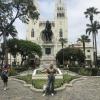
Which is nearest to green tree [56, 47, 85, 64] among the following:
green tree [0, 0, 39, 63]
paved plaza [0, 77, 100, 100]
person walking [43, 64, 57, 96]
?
green tree [0, 0, 39, 63]

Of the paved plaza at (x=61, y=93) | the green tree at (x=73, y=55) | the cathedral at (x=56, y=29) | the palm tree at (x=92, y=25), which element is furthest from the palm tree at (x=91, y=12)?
the paved plaza at (x=61, y=93)

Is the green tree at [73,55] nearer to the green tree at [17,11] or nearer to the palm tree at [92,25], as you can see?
the palm tree at [92,25]

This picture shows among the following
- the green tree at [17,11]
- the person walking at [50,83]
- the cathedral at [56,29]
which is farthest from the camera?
the cathedral at [56,29]

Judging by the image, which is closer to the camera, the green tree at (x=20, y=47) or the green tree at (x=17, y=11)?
the green tree at (x=17, y=11)

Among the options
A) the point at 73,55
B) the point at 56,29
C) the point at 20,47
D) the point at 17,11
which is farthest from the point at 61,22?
the point at 17,11

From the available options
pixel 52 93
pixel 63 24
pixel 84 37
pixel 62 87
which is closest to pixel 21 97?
pixel 52 93

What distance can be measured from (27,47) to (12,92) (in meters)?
75.9

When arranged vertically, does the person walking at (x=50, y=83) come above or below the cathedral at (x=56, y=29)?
below

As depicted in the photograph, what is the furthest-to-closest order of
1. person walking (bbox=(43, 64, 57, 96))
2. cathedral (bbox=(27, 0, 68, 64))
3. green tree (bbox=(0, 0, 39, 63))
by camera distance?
cathedral (bbox=(27, 0, 68, 64)), green tree (bbox=(0, 0, 39, 63)), person walking (bbox=(43, 64, 57, 96))

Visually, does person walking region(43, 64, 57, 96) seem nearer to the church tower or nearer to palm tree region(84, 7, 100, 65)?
palm tree region(84, 7, 100, 65)

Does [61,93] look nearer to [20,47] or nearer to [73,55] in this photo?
[20,47]

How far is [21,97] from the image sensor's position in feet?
65.7

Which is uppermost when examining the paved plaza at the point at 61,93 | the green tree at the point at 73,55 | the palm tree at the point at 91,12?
the palm tree at the point at 91,12

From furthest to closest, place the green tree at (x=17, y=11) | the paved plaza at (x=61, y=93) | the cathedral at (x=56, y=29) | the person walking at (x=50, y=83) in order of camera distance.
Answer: the cathedral at (x=56, y=29) → the green tree at (x=17, y=11) → the person walking at (x=50, y=83) → the paved plaza at (x=61, y=93)
